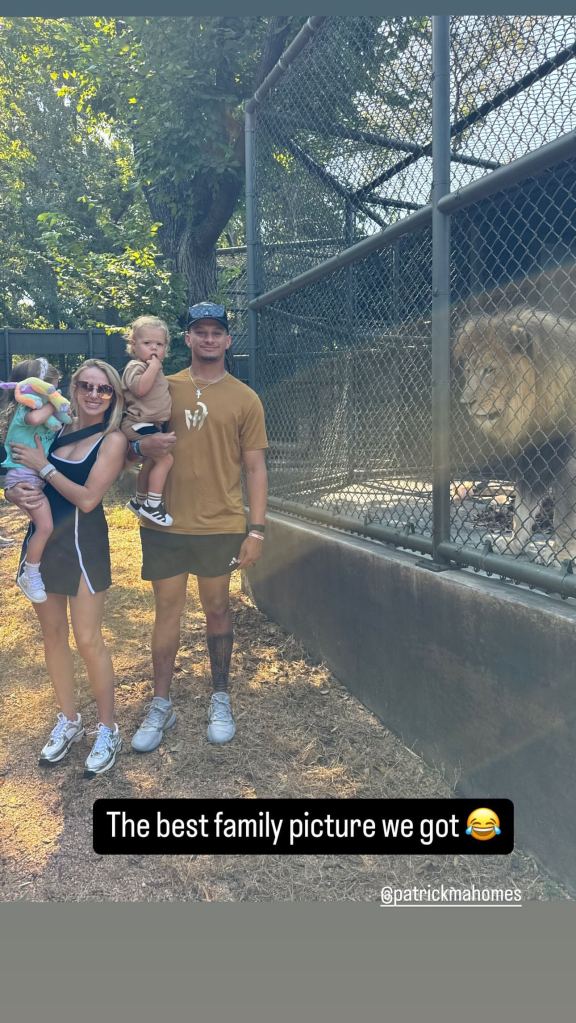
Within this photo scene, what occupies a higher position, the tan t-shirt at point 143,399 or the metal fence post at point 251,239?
the metal fence post at point 251,239

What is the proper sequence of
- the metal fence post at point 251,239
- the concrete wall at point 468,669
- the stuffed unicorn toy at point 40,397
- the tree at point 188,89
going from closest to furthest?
1. the concrete wall at point 468,669
2. the stuffed unicorn toy at point 40,397
3. the metal fence post at point 251,239
4. the tree at point 188,89

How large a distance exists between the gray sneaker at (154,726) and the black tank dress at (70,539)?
801mm

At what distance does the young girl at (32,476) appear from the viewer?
120 inches

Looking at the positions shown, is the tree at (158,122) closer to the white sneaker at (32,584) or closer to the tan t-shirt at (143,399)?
the tan t-shirt at (143,399)

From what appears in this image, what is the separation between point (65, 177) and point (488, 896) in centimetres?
2485

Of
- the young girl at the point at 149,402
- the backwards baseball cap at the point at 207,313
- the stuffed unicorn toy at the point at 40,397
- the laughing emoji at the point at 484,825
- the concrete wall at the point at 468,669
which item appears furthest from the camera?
the backwards baseball cap at the point at 207,313

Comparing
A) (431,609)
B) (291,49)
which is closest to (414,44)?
(291,49)

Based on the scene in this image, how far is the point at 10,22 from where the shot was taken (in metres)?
13.8

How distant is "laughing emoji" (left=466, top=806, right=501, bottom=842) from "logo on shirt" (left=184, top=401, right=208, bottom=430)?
6.85 feet

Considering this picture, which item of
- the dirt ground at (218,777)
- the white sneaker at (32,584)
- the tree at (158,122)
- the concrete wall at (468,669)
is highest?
the tree at (158,122)

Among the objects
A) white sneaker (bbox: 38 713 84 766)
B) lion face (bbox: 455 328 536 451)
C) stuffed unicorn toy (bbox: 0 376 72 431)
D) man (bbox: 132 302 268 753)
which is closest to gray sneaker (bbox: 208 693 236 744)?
man (bbox: 132 302 268 753)

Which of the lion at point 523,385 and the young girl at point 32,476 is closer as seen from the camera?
the young girl at point 32,476

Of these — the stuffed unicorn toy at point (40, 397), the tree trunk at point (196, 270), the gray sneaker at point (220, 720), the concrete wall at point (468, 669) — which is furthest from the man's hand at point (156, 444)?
the tree trunk at point (196, 270)

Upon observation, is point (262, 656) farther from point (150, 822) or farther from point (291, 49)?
point (291, 49)
